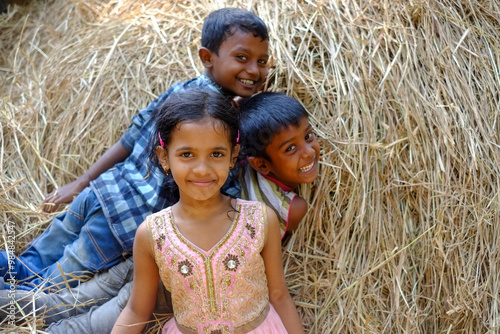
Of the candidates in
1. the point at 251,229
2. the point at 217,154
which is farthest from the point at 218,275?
the point at 217,154

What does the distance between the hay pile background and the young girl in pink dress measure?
41 cm

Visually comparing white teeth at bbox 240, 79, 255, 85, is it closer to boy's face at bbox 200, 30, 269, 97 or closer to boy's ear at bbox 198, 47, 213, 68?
boy's face at bbox 200, 30, 269, 97

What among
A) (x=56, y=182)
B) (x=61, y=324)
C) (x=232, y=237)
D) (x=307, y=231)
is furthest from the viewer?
(x=56, y=182)

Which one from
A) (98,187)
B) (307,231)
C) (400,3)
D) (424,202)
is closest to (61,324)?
(98,187)

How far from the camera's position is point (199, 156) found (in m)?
1.80

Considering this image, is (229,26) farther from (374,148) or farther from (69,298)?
(69,298)

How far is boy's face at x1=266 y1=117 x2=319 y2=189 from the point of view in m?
2.12

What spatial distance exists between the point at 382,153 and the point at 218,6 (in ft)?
4.37

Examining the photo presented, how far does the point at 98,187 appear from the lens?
2.42 metres

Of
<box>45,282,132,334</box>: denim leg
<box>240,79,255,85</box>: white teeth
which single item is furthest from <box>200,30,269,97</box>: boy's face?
<box>45,282,132,334</box>: denim leg

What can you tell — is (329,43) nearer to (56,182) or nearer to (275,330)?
(275,330)

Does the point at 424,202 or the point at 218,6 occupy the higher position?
the point at 218,6

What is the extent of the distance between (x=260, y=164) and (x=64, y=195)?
1.14 m

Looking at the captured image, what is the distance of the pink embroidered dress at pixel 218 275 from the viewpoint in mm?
1879
